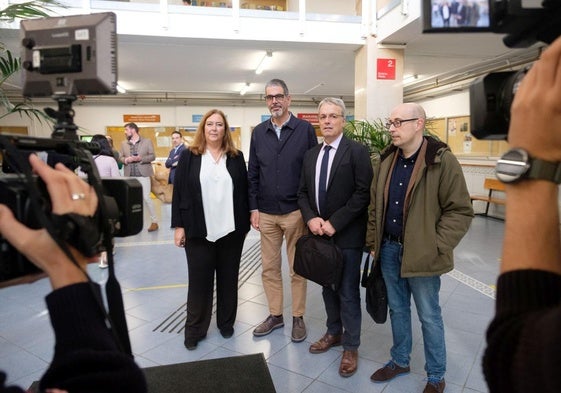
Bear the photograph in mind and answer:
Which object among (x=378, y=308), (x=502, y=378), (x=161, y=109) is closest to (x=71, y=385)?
(x=502, y=378)

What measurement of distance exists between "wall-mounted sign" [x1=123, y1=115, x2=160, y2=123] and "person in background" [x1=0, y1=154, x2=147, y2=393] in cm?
1124

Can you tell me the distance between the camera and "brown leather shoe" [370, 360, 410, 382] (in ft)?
6.89

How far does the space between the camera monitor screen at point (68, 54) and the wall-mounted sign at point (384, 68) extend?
15.5ft

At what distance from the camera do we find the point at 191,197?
8.17 feet

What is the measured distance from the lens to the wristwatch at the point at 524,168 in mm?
568

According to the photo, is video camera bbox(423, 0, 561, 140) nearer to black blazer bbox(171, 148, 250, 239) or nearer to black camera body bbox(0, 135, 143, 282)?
black camera body bbox(0, 135, 143, 282)

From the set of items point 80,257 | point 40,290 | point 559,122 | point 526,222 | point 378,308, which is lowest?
point 40,290

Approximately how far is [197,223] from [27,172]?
1.74 m

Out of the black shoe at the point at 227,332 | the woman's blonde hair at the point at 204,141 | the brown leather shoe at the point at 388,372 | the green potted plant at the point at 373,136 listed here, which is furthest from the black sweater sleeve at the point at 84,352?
the green potted plant at the point at 373,136

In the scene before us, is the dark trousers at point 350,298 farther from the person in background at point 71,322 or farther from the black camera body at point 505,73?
the person in background at point 71,322

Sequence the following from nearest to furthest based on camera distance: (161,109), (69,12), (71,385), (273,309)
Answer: (71,385), (273,309), (69,12), (161,109)

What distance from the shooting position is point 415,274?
1883 mm

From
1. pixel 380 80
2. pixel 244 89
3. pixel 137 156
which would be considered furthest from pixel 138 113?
pixel 380 80

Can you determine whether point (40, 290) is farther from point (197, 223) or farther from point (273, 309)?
point (273, 309)
